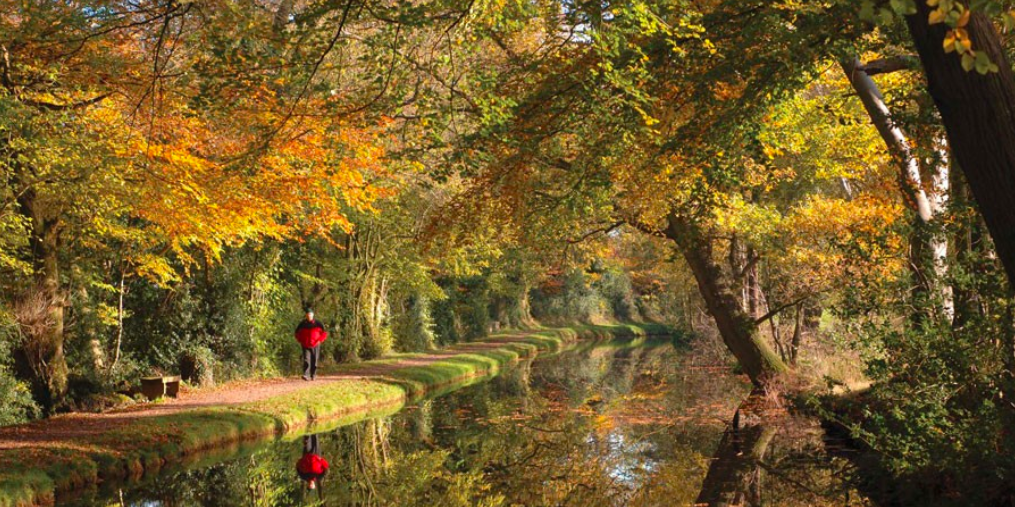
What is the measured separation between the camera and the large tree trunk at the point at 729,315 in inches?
670

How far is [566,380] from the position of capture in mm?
25250

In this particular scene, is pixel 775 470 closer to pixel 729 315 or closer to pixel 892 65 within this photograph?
pixel 892 65

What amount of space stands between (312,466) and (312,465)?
2.8 inches

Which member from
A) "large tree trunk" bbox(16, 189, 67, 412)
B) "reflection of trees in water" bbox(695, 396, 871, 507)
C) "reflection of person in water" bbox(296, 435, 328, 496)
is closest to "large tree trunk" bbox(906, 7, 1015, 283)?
"reflection of trees in water" bbox(695, 396, 871, 507)

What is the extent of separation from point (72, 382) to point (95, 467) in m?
5.68

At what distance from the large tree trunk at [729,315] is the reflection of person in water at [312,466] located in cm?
747

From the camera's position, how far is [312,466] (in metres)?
12.4

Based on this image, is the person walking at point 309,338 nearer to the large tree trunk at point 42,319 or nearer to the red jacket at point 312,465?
the large tree trunk at point 42,319

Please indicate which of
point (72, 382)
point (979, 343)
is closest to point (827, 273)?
point (979, 343)

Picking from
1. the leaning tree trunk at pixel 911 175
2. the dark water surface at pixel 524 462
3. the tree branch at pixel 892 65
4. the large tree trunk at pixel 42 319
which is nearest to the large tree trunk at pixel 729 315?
the dark water surface at pixel 524 462

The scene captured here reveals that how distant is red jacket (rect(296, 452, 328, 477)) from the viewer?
470 inches

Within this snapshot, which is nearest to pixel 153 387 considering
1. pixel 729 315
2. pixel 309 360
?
pixel 309 360

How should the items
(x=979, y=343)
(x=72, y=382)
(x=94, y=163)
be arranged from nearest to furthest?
(x=979, y=343)
(x=94, y=163)
(x=72, y=382)

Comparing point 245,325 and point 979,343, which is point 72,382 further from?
point 979,343
